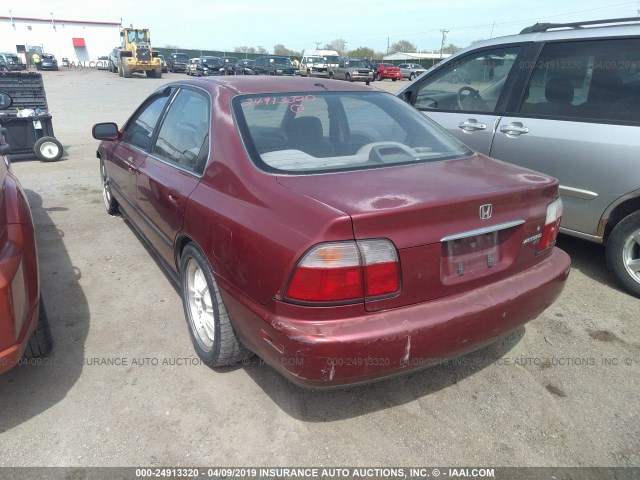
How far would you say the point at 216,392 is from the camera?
8.34 ft

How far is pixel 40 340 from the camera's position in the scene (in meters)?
2.71

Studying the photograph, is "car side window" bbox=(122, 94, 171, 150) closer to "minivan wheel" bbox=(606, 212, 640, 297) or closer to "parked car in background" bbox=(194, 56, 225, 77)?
"minivan wheel" bbox=(606, 212, 640, 297)

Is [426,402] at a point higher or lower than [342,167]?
lower

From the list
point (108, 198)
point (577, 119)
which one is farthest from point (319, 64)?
point (577, 119)

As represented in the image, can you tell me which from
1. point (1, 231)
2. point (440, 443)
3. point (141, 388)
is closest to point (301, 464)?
point (440, 443)

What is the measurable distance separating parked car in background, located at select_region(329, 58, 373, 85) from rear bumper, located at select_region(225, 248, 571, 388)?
30642mm

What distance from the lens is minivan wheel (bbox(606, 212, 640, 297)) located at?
349cm

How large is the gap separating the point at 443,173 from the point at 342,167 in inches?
20.0

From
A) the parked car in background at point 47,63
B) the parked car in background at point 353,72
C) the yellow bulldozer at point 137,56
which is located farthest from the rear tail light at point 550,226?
the parked car in background at point 47,63

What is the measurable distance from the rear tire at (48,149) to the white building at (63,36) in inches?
2398

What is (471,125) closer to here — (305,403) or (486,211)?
(486,211)

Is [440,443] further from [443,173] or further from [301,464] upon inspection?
[443,173]

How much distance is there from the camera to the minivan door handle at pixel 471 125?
168 inches

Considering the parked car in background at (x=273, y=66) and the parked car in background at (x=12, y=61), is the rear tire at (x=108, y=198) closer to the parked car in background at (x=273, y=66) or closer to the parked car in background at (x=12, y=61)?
the parked car in background at (x=273, y=66)
